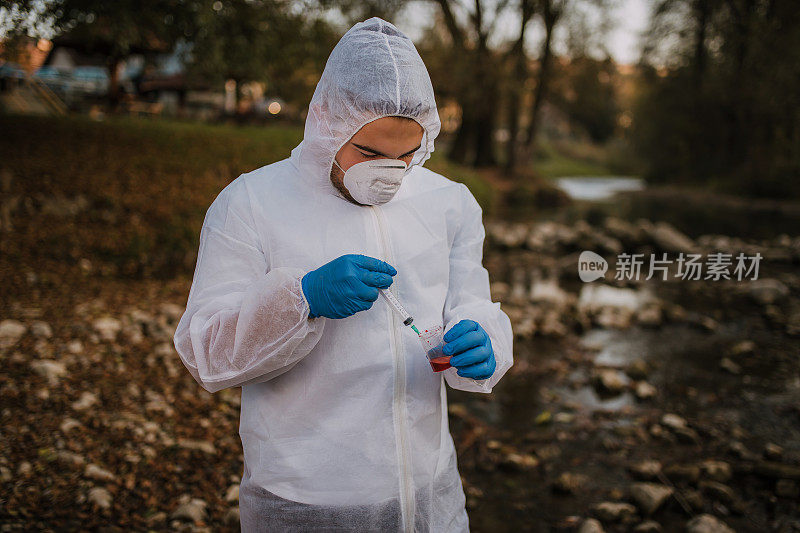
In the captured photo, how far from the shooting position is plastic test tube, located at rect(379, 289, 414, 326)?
145cm

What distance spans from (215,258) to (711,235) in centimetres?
1183

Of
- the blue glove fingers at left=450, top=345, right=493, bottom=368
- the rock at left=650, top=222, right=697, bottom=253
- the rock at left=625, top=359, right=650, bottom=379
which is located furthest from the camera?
the rock at left=650, top=222, right=697, bottom=253

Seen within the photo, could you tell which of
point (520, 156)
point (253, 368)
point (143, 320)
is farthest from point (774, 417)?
point (520, 156)

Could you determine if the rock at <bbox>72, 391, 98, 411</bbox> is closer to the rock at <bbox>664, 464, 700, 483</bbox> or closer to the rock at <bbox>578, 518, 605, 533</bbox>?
the rock at <bbox>578, 518, 605, 533</bbox>

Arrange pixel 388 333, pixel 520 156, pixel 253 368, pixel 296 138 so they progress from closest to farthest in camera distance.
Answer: pixel 253 368, pixel 388 333, pixel 296 138, pixel 520 156

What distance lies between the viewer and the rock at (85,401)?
3607mm

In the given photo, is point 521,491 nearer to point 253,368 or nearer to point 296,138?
point 253,368

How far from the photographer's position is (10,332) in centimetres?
423

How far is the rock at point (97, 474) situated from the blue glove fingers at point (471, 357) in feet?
8.11

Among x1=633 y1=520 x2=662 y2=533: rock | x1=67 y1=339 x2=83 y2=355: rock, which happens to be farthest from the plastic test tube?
x1=67 y1=339 x2=83 y2=355: rock

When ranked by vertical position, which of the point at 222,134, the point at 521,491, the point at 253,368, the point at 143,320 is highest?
the point at 222,134

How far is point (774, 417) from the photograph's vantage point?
4434 millimetres

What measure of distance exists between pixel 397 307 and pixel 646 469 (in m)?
2.90

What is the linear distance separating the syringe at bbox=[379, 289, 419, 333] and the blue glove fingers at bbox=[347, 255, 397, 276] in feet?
0.32
